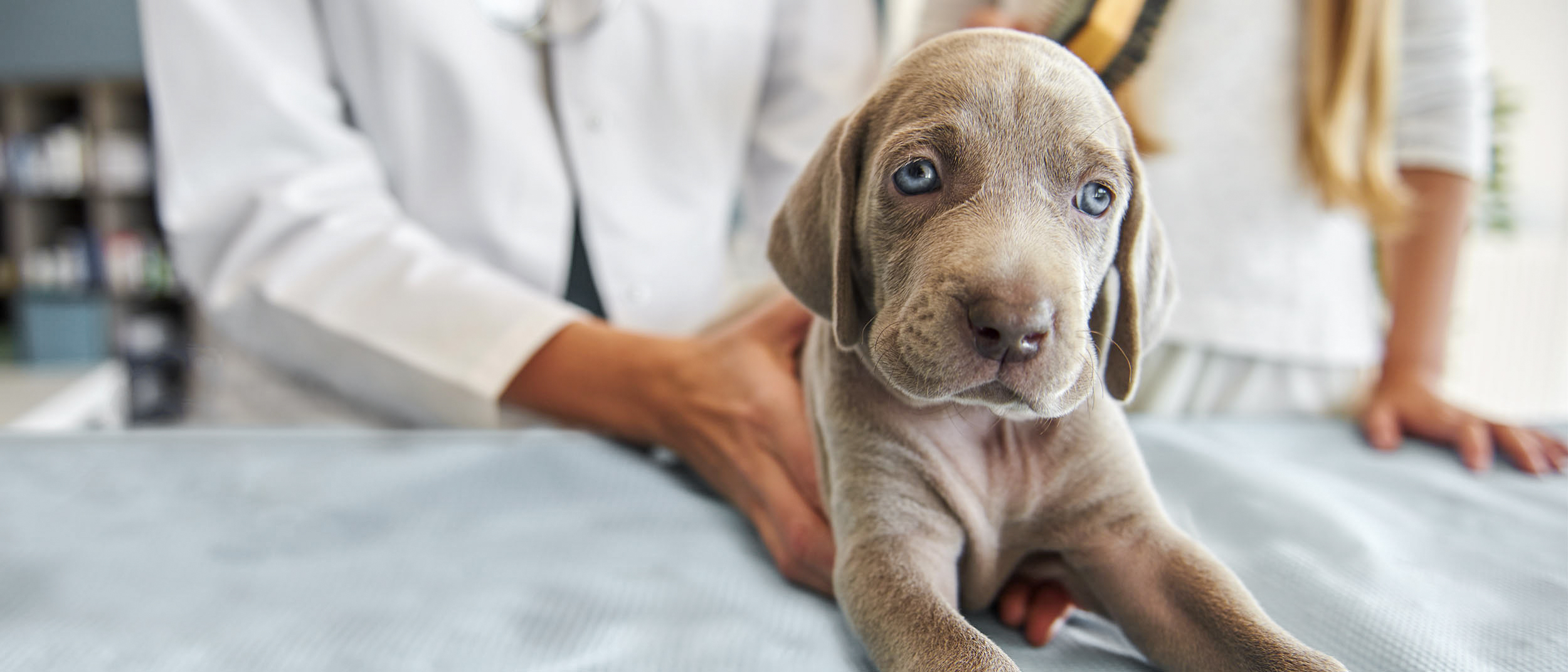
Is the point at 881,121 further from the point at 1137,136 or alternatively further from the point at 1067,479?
the point at 1067,479

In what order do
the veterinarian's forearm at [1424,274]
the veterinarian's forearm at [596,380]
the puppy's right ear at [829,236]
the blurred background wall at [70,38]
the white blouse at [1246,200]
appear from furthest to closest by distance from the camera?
the blurred background wall at [70,38] < the veterinarian's forearm at [1424,274] < the veterinarian's forearm at [596,380] < the white blouse at [1246,200] < the puppy's right ear at [829,236]

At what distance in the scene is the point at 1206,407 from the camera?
3.56ft

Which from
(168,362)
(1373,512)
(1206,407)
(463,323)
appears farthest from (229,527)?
(168,362)

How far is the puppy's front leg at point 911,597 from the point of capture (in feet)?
1.79

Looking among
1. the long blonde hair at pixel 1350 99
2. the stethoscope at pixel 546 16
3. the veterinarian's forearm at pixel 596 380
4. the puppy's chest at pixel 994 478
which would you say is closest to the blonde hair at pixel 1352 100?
the long blonde hair at pixel 1350 99

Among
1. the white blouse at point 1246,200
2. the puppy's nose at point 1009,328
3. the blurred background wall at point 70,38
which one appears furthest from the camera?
the blurred background wall at point 70,38

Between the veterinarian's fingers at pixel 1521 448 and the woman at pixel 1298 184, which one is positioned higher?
the woman at pixel 1298 184

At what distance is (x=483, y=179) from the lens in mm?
1433

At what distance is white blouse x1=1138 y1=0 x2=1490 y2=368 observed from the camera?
73cm

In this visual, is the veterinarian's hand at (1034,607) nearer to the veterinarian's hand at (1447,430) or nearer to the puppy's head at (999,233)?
the puppy's head at (999,233)

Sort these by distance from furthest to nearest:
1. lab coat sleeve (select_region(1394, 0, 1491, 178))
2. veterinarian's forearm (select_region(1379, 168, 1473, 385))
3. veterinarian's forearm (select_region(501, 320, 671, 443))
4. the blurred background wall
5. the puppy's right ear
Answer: the blurred background wall < veterinarian's forearm (select_region(1379, 168, 1473, 385)) < lab coat sleeve (select_region(1394, 0, 1491, 178)) < veterinarian's forearm (select_region(501, 320, 671, 443)) < the puppy's right ear

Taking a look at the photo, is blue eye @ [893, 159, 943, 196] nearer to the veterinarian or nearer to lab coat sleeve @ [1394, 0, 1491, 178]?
the veterinarian

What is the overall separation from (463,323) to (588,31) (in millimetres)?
528

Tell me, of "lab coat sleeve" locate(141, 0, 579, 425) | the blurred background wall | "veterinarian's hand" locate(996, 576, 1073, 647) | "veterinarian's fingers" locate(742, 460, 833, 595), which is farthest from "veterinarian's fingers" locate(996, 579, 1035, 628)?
the blurred background wall
